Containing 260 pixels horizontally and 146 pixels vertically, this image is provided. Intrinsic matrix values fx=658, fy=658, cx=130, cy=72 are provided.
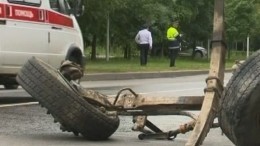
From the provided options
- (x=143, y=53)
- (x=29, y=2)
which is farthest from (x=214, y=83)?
(x=143, y=53)

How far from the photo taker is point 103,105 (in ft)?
20.0

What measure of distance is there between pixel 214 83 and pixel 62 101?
1.36 metres

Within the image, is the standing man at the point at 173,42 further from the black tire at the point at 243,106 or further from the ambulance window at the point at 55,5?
the black tire at the point at 243,106

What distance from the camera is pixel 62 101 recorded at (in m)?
5.76

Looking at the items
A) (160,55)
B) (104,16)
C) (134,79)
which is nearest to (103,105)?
(134,79)

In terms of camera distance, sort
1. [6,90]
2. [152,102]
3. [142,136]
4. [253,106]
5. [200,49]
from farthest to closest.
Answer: [200,49] → [6,90] → [142,136] → [152,102] → [253,106]

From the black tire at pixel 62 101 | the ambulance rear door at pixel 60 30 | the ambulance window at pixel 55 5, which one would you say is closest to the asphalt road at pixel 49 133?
the black tire at pixel 62 101

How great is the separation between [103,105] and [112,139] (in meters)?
0.61

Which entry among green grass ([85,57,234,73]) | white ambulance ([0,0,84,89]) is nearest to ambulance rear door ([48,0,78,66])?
white ambulance ([0,0,84,89])

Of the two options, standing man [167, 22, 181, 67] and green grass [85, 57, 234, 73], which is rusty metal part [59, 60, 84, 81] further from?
standing man [167, 22, 181, 67]

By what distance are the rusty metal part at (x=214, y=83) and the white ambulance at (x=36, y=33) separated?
5.36m

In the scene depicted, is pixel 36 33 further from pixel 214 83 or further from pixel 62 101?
pixel 214 83

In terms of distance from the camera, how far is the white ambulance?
10.3 meters

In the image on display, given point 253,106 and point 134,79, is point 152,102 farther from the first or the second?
point 134,79
